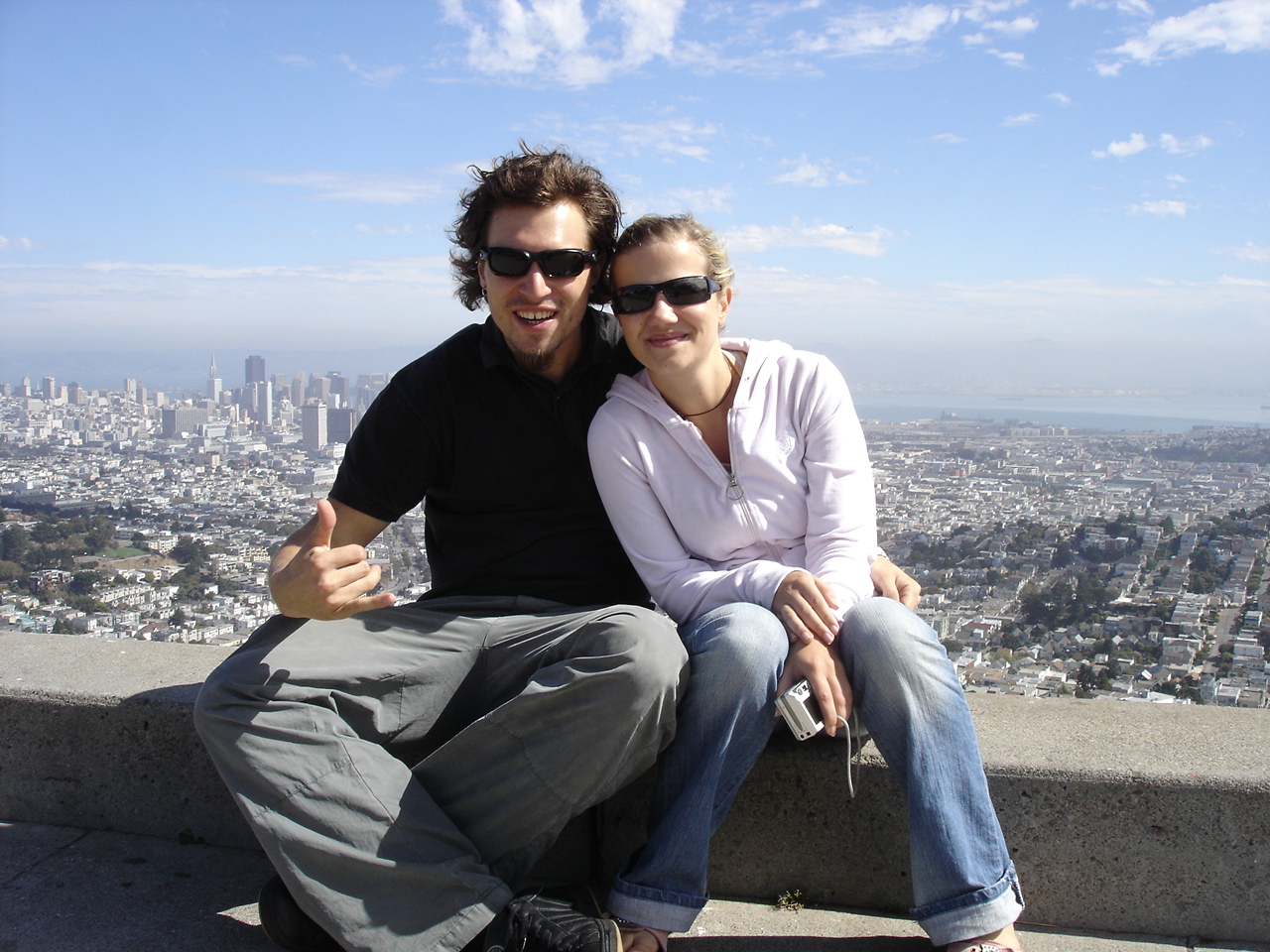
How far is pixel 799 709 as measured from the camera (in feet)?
6.95

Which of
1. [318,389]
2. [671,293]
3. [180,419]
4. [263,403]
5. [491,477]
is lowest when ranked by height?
[180,419]

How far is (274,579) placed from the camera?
2309mm

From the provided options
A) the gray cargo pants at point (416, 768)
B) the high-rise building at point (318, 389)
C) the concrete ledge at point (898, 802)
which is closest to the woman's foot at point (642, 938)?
the gray cargo pants at point (416, 768)

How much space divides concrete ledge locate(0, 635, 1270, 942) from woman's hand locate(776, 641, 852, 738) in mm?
294

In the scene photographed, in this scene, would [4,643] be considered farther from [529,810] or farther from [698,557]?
[698,557]

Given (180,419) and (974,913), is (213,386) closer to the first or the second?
(180,419)

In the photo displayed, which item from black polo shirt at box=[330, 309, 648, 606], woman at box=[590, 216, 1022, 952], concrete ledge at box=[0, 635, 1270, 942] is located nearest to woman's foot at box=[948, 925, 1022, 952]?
woman at box=[590, 216, 1022, 952]

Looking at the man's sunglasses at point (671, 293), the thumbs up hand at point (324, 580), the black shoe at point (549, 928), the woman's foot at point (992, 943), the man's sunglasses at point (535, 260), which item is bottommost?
the black shoe at point (549, 928)

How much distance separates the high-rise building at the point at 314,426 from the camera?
16.2 meters

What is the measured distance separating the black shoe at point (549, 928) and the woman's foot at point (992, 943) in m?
0.76

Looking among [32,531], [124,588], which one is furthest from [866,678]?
[32,531]

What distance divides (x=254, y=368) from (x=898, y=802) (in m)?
27.1

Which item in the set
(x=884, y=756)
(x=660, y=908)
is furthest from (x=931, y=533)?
(x=660, y=908)

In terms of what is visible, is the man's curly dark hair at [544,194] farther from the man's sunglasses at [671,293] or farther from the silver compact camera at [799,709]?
the silver compact camera at [799,709]
